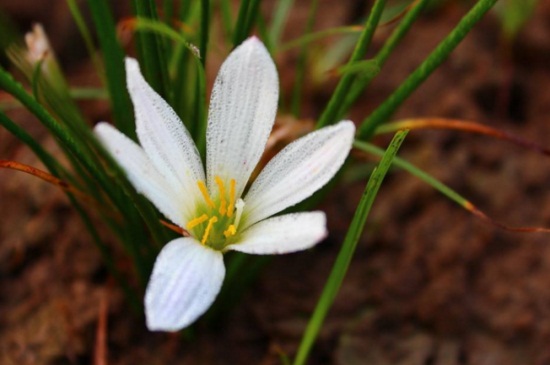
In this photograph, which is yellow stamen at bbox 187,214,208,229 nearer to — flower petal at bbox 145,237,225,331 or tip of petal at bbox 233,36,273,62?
flower petal at bbox 145,237,225,331

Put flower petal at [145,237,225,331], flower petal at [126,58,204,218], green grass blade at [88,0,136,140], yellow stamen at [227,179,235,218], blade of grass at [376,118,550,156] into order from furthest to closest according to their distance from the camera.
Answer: blade of grass at [376,118,550,156] < green grass blade at [88,0,136,140] < yellow stamen at [227,179,235,218] < flower petal at [126,58,204,218] < flower petal at [145,237,225,331]

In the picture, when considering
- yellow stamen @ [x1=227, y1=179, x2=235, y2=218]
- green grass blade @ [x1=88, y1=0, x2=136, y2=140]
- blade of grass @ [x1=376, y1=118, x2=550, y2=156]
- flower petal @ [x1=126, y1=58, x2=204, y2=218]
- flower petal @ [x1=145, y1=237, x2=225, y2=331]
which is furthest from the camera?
blade of grass @ [x1=376, y1=118, x2=550, y2=156]

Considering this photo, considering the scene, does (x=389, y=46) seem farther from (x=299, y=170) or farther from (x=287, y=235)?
(x=287, y=235)

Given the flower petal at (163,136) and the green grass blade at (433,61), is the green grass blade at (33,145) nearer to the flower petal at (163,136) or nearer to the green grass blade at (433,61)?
the flower petal at (163,136)

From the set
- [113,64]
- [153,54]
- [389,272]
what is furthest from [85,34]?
[389,272]

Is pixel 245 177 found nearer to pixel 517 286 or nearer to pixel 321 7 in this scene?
pixel 517 286

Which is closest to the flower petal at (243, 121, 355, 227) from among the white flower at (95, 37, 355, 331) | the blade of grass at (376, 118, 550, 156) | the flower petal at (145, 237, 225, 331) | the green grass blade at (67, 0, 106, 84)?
the white flower at (95, 37, 355, 331)

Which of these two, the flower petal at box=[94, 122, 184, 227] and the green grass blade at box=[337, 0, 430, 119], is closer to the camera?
the flower petal at box=[94, 122, 184, 227]

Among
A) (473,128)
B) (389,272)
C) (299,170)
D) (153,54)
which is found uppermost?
(153,54)
